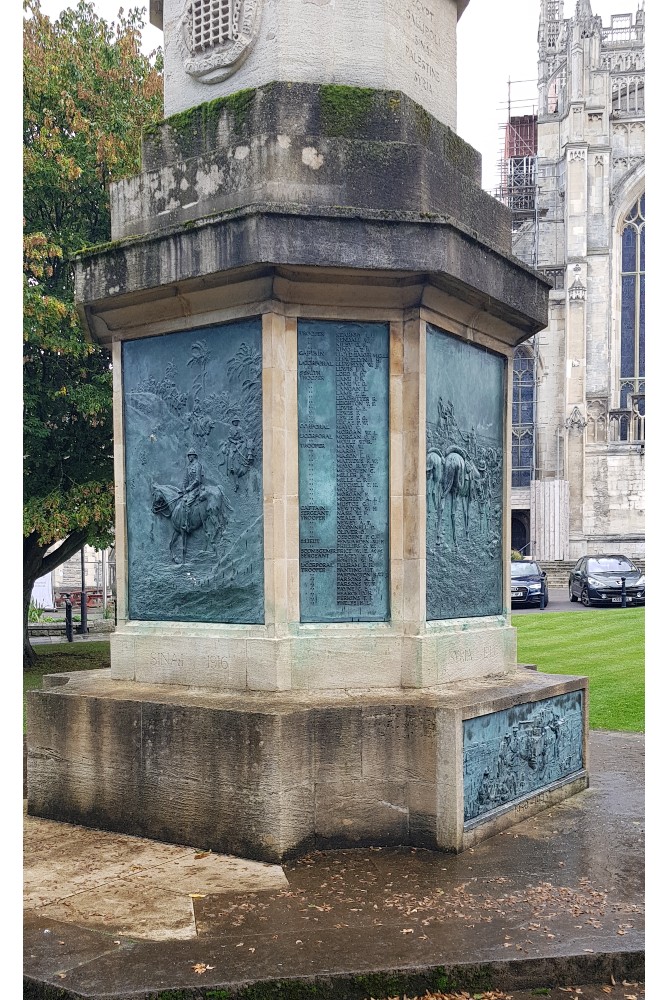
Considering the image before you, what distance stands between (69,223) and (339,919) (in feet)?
47.8

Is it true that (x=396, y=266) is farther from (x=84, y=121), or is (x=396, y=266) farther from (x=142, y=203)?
(x=84, y=121)

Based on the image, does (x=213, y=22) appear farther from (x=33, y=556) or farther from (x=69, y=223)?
(x=33, y=556)

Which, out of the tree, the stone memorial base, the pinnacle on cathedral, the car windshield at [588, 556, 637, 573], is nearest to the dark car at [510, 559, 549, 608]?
the car windshield at [588, 556, 637, 573]

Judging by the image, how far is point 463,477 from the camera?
7051 mm

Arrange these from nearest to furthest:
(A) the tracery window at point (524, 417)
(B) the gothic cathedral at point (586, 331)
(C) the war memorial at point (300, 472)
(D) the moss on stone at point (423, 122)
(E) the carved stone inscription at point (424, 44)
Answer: (C) the war memorial at point (300, 472)
(D) the moss on stone at point (423, 122)
(E) the carved stone inscription at point (424, 44)
(B) the gothic cathedral at point (586, 331)
(A) the tracery window at point (524, 417)

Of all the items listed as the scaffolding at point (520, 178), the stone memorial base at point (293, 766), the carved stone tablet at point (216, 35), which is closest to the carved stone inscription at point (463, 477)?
the stone memorial base at point (293, 766)

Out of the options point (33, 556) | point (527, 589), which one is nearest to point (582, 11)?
point (527, 589)

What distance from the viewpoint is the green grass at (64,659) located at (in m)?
16.4

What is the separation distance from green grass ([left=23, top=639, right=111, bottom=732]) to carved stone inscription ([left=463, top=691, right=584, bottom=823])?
9.99 meters

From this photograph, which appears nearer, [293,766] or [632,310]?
[293,766]

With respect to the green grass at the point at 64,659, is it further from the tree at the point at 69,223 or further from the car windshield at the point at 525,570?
the car windshield at the point at 525,570

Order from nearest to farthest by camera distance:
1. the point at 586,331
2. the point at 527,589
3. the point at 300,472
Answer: the point at 300,472, the point at 527,589, the point at 586,331

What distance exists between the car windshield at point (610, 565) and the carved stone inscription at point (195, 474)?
25292 millimetres

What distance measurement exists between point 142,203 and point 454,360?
2588mm
